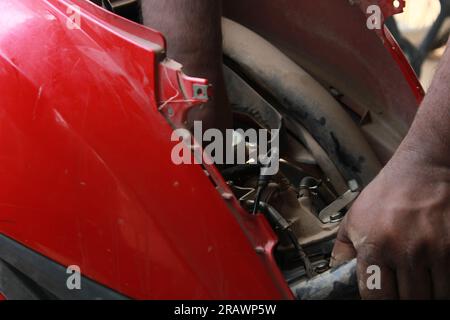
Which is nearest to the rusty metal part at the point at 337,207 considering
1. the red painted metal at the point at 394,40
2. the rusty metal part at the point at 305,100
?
the rusty metal part at the point at 305,100

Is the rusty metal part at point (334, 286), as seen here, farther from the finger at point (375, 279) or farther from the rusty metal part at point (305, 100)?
the rusty metal part at point (305, 100)

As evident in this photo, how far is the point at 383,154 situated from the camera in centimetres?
166

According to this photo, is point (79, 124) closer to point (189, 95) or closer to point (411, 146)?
point (189, 95)

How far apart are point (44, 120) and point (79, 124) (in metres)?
0.06

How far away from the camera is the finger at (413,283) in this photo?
1.03m

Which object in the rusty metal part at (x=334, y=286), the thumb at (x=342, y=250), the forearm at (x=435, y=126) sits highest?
the forearm at (x=435, y=126)

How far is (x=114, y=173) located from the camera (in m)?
1.15

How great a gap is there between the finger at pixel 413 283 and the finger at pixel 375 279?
0.01 metres

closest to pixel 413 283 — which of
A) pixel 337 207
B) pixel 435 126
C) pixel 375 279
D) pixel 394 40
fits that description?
pixel 375 279

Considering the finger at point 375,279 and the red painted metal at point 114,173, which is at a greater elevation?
the red painted metal at point 114,173

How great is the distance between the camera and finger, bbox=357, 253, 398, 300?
105 centimetres

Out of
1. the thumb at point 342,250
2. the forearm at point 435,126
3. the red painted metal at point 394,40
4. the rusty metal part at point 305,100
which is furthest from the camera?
the rusty metal part at point 305,100
